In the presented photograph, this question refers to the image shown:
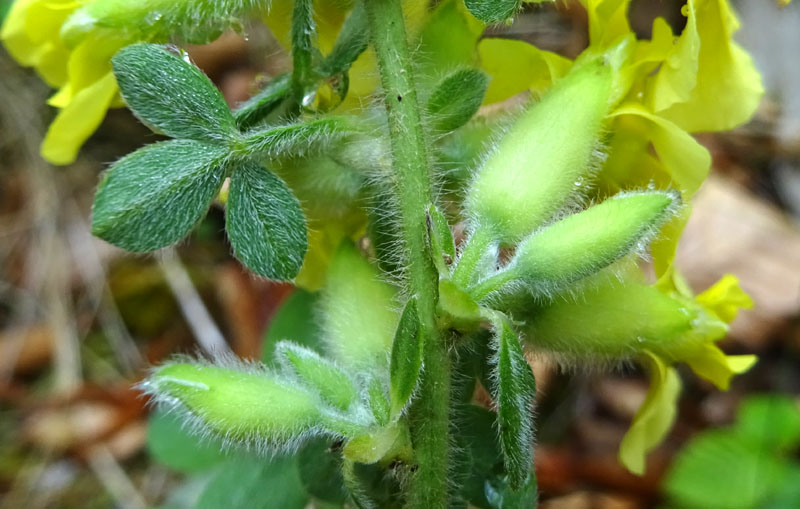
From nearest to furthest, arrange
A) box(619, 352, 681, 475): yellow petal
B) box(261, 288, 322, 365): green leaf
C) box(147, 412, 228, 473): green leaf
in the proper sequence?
box(619, 352, 681, 475): yellow petal < box(261, 288, 322, 365): green leaf < box(147, 412, 228, 473): green leaf

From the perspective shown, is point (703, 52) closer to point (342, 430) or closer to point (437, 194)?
point (437, 194)

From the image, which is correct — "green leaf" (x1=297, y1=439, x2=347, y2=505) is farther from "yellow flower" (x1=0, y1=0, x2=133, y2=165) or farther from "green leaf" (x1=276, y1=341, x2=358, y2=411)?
"yellow flower" (x1=0, y1=0, x2=133, y2=165)

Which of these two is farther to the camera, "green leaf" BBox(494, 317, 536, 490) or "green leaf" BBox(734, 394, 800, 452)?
"green leaf" BBox(734, 394, 800, 452)

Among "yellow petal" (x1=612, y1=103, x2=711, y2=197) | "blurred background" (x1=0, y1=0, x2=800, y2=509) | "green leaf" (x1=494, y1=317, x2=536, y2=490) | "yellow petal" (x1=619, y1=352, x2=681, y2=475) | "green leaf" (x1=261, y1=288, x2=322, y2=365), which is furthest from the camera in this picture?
"blurred background" (x1=0, y1=0, x2=800, y2=509)

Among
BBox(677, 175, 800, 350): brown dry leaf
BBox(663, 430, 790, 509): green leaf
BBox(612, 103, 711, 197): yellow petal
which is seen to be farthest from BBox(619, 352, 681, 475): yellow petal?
BBox(677, 175, 800, 350): brown dry leaf

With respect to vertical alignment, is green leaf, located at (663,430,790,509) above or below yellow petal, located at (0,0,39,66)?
below

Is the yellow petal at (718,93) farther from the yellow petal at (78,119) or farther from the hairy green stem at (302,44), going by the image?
the yellow petal at (78,119)

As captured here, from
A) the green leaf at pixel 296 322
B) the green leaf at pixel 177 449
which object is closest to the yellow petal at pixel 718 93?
the green leaf at pixel 296 322
